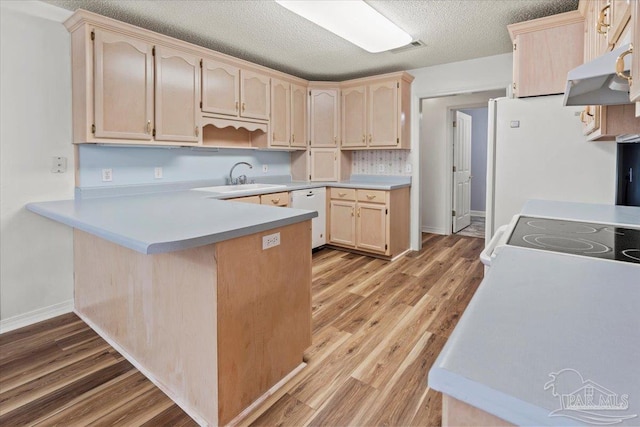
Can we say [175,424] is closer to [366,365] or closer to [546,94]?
[366,365]

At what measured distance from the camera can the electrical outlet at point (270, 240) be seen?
169cm

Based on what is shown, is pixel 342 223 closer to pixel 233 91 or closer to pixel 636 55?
pixel 233 91

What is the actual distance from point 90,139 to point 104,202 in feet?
1.53

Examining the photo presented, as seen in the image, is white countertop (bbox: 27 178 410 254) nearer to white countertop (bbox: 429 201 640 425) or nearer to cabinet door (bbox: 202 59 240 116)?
white countertop (bbox: 429 201 640 425)

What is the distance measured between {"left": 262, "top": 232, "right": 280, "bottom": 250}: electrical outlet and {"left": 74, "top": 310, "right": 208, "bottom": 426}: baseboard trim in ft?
2.73

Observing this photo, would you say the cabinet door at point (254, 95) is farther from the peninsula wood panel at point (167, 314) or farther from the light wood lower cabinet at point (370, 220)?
the peninsula wood panel at point (167, 314)

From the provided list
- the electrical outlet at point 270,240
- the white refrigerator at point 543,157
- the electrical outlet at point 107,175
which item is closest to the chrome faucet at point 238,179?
the electrical outlet at point 107,175

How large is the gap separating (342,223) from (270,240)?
2.77 m

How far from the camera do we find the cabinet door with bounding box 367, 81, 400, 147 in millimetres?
4191

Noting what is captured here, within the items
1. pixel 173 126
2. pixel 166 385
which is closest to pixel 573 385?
pixel 166 385

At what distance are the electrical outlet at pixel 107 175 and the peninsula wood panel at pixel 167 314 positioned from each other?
0.65 m

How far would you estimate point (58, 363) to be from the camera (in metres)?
2.08

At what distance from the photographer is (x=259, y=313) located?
169cm

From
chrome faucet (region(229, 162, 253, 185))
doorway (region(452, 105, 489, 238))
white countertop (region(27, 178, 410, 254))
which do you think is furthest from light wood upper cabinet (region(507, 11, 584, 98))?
chrome faucet (region(229, 162, 253, 185))
